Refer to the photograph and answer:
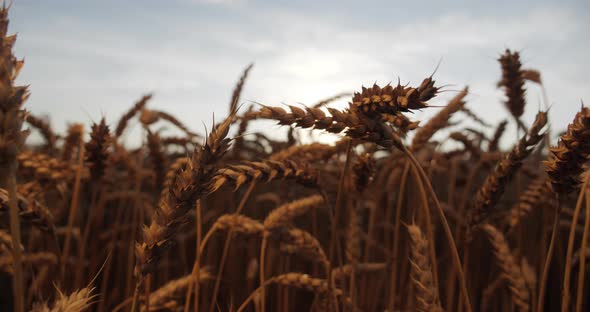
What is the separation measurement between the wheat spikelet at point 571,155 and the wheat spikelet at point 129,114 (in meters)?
2.37

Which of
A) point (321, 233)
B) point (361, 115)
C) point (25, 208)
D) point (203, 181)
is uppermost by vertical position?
point (361, 115)

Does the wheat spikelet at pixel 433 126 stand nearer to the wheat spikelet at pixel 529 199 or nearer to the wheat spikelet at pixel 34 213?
the wheat spikelet at pixel 529 199

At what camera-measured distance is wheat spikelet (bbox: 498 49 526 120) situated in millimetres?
2279

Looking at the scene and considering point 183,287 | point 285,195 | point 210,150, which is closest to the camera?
point 210,150

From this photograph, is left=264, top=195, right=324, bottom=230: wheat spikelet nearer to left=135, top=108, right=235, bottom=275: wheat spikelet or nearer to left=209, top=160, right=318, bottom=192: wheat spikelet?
left=209, top=160, right=318, bottom=192: wheat spikelet

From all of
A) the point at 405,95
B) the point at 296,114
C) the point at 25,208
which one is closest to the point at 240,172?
the point at 296,114

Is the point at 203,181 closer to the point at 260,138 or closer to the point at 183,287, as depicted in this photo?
the point at 183,287

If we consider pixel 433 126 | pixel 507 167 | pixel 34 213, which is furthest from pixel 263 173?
pixel 433 126

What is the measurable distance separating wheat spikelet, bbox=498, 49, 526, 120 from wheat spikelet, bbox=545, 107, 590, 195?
1.23 m

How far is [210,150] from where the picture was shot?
0.93 metres

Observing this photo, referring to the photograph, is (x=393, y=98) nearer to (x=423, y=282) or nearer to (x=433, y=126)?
(x=423, y=282)

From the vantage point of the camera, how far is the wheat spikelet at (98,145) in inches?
69.7

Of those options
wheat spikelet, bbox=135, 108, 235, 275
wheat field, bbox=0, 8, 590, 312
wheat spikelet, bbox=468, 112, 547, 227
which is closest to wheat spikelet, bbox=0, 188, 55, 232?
wheat field, bbox=0, 8, 590, 312

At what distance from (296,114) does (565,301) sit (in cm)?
96
